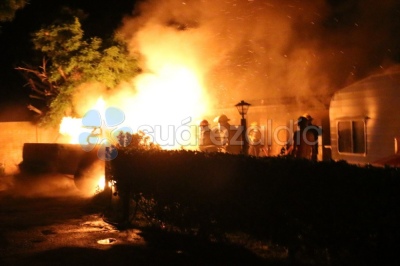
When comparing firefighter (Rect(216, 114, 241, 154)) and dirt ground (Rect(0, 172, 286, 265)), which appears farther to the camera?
firefighter (Rect(216, 114, 241, 154))

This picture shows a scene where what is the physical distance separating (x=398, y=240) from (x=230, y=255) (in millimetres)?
2422

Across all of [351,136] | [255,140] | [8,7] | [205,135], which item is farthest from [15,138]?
[351,136]

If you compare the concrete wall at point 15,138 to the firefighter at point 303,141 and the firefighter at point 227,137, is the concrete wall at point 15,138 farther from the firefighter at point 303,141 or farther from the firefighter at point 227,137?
the firefighter at point 303,141

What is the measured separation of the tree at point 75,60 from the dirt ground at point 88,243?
777 centimetres

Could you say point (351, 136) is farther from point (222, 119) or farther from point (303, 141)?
point (222, 119)

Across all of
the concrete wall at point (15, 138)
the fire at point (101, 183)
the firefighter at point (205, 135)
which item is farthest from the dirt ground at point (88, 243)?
the concrete wall at point (15, 138)

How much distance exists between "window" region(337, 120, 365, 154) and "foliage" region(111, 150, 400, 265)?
15.2ft

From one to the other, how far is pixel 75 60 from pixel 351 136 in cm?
1150

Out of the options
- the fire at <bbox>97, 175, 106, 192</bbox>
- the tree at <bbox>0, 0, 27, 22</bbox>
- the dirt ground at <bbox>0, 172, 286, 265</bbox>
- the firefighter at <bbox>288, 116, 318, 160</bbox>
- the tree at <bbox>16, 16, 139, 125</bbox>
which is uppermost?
the tree at <bbox>0, 0, 27, 22</bbox>

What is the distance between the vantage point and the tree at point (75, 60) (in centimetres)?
1745

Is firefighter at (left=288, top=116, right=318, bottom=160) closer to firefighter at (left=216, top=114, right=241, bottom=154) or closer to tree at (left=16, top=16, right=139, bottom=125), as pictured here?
firefighter at (left=216, top=114, right=241, bottom=154)

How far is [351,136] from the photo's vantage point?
10.1 meters

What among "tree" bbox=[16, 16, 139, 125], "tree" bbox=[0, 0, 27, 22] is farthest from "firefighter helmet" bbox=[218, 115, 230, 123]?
"tree" bbox=[0, 0, 27, 22]

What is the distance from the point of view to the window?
32.6 feet
